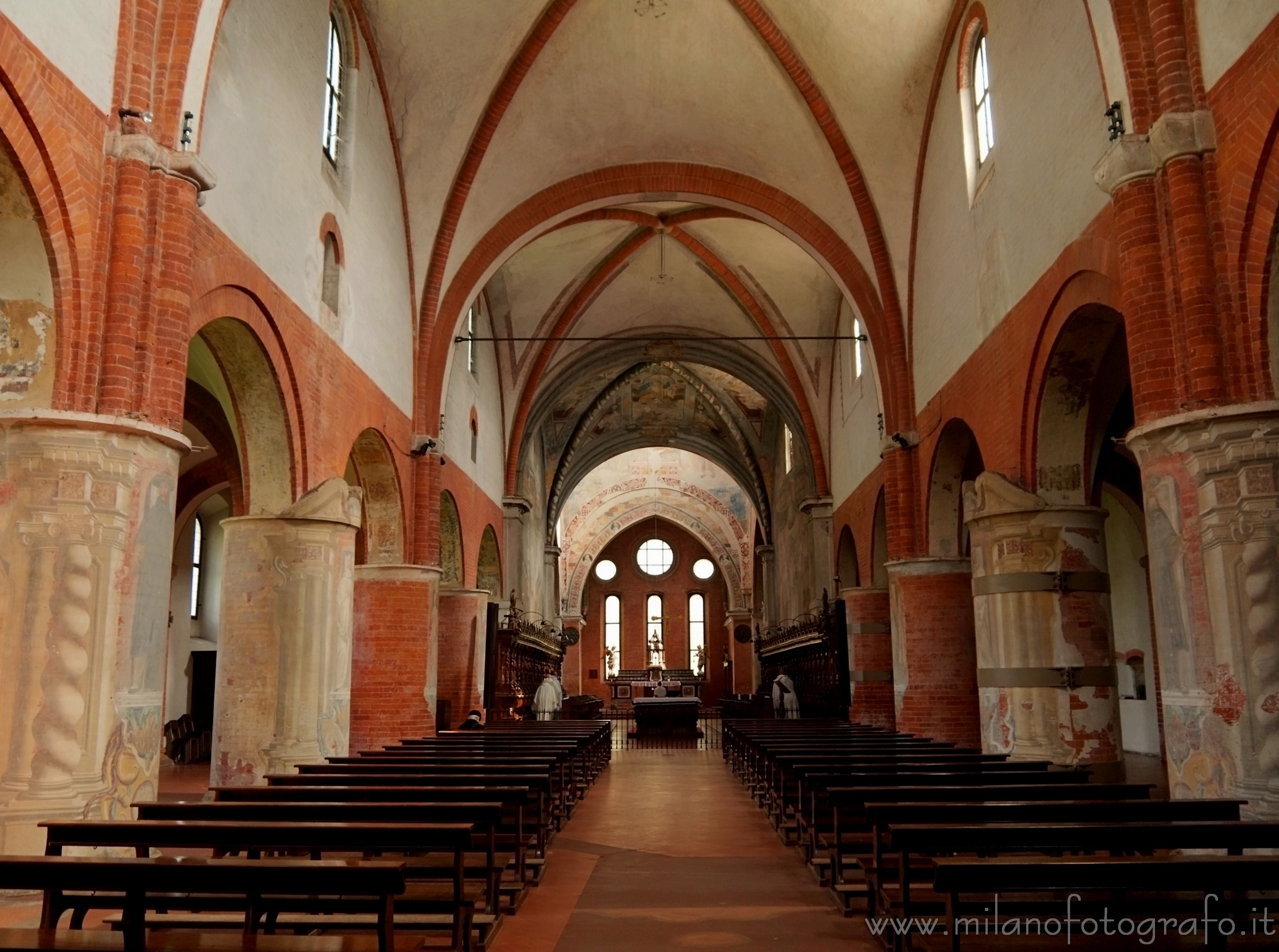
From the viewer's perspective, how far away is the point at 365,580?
15227 millimetres

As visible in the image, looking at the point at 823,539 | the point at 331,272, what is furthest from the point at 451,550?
the point at 823,539

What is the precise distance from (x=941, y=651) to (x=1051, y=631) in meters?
4.83

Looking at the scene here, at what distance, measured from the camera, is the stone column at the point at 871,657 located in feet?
61.6

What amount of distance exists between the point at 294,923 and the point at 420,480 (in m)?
11.2

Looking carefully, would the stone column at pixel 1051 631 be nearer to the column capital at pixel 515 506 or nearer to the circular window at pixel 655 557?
the column capital at pixel 515 506

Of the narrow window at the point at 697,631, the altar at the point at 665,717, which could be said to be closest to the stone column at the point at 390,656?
the altar at the point at 665,717

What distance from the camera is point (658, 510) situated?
4384 cm

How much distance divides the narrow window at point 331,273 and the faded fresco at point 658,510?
28.6m

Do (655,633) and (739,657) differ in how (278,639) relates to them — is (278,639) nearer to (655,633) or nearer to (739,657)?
(739,657)

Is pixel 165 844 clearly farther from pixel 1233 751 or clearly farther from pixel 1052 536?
pixel 1052 536

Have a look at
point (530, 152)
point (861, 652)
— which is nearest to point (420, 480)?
point (530, 152)

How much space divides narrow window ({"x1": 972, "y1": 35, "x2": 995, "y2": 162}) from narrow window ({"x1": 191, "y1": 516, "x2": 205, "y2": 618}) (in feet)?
53.4

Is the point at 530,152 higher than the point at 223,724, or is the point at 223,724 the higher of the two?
the point at 530,152

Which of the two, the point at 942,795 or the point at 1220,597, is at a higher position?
the point at 1220,597
